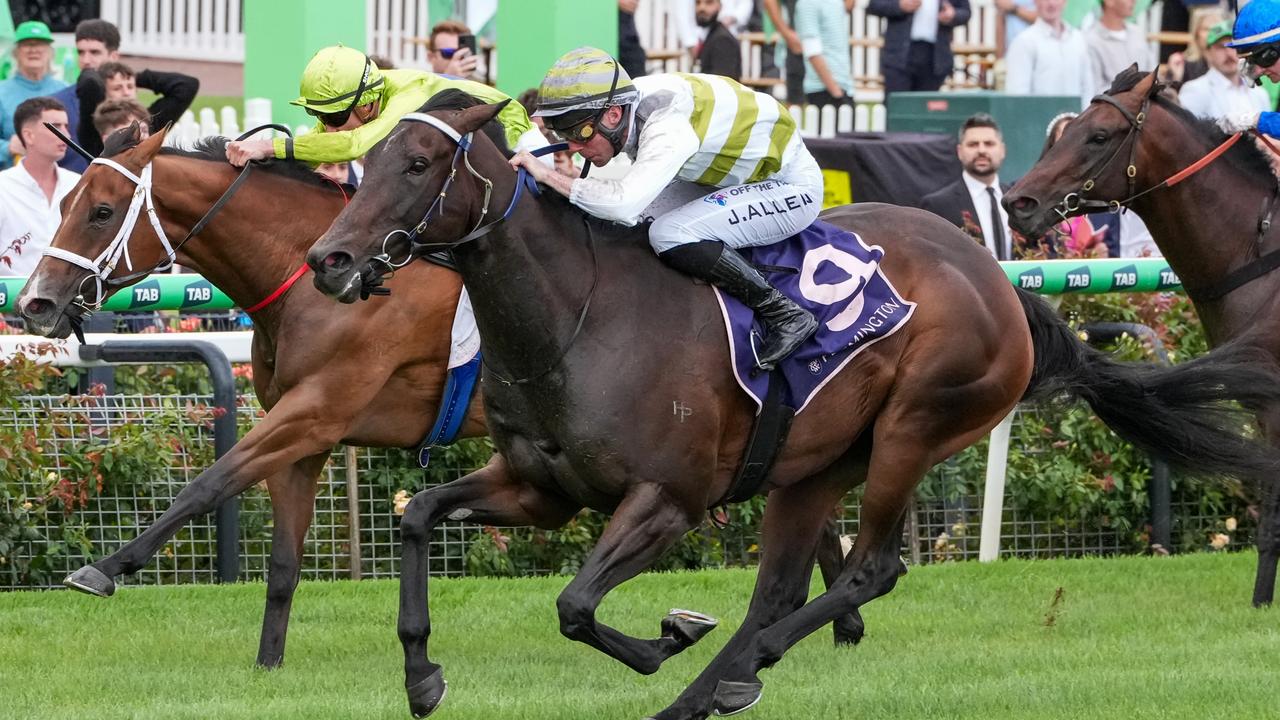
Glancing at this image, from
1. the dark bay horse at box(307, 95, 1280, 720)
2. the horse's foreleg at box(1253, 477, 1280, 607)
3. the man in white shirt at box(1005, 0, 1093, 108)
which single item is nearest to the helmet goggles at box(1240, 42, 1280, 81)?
the horse's foreleg at box(1253, 477, 1280, 607)

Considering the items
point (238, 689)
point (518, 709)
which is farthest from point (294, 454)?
point (518, 709)

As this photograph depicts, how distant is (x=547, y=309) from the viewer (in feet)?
15.8

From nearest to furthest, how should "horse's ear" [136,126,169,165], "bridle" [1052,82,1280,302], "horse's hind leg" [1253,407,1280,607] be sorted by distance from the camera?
"horse's ear" [136,126,169,165] < "horse's hind leg" [1253,407,1280,607] < "bridle" [1052,82,1280,302]

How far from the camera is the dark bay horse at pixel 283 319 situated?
582 cm

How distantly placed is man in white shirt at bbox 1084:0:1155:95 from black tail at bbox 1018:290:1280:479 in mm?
7446

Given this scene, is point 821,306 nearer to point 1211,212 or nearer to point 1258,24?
point 1211,212

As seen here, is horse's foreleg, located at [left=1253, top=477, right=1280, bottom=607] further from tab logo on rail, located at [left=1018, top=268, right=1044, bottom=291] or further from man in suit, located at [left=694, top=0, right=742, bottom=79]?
man in suit, located at [left=694, top=0, right=742, bottom=79]

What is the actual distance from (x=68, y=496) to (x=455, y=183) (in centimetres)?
317

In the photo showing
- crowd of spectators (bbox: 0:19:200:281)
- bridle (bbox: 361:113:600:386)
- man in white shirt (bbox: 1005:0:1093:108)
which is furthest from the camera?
man in white shirt (bbox: 1005:0:1093:108)

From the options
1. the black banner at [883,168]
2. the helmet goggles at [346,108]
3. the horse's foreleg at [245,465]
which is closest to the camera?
the horse's foreleg at [245,465]

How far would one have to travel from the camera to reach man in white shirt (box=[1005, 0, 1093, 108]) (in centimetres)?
1290

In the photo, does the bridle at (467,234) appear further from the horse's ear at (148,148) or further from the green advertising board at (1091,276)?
the green advertising board at (1091,276)

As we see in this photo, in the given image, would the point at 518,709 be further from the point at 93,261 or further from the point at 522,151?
the point at 93,261

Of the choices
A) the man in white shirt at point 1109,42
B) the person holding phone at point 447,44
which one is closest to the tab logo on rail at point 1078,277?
the person holding phone at point 447,44
